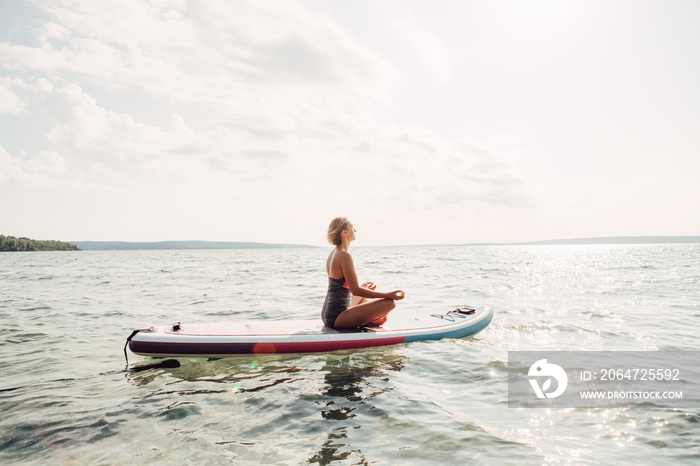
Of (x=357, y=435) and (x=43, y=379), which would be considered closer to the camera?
(x=357, y=435)

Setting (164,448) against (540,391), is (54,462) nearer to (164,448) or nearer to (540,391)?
(164,448)

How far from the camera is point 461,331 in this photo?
757 cm

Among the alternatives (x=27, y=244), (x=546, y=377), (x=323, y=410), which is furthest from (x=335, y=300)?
(x=27, y=244)

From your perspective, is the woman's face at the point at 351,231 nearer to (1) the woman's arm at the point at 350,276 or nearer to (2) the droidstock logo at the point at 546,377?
(1) the woman's arm at the point at 350,276

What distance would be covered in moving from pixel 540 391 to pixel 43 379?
6.51 metres

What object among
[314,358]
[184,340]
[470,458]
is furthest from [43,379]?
[470,458]

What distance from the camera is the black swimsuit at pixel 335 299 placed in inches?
255

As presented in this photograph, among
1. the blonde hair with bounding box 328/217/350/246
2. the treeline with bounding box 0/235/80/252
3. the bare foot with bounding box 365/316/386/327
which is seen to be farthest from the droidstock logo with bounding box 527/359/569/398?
the treeline with bounding box 0/235/80/252

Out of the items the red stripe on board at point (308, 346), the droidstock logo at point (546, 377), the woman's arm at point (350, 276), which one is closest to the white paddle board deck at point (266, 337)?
the red stripe on board at point (308, 346)

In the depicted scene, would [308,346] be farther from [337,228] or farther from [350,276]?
[337,228]

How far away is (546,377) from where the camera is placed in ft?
18.0

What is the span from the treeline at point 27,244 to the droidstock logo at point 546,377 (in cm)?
11526

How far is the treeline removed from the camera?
91.4 metres

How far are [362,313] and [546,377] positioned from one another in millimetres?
2741
